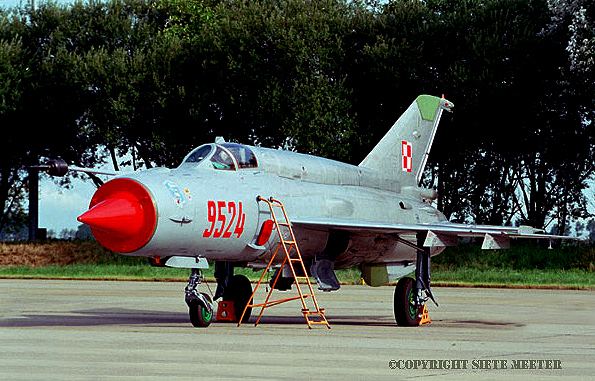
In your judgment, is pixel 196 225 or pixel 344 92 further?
pixel 344 92

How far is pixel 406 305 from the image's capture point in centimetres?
1964

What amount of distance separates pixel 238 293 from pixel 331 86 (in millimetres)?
32821

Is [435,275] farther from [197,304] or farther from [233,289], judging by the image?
[197,304]

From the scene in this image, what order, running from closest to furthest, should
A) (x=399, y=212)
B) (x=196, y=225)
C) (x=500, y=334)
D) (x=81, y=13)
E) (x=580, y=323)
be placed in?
(x=196, y=225) → (x=500, y=334) → (x=580, y=323) → (x=399, y=212) → (x=81, y=13)

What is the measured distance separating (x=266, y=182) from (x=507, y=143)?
3546cm

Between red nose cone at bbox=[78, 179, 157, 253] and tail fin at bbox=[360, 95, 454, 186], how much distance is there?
816 centimetres

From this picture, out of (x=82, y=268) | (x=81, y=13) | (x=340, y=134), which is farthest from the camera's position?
(x=81, y=13)

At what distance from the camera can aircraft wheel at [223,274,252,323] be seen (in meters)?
19.7

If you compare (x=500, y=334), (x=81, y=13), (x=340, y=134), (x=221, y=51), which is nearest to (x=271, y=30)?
(x=221, y=51)

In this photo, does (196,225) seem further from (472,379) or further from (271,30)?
(271,30)

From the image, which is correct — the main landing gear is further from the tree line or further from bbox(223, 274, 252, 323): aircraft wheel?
the tree line

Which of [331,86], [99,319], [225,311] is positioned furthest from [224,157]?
[331,86]

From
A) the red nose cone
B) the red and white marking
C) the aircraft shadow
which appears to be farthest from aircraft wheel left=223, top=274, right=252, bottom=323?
the red and white marking

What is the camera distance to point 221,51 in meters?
52.1
